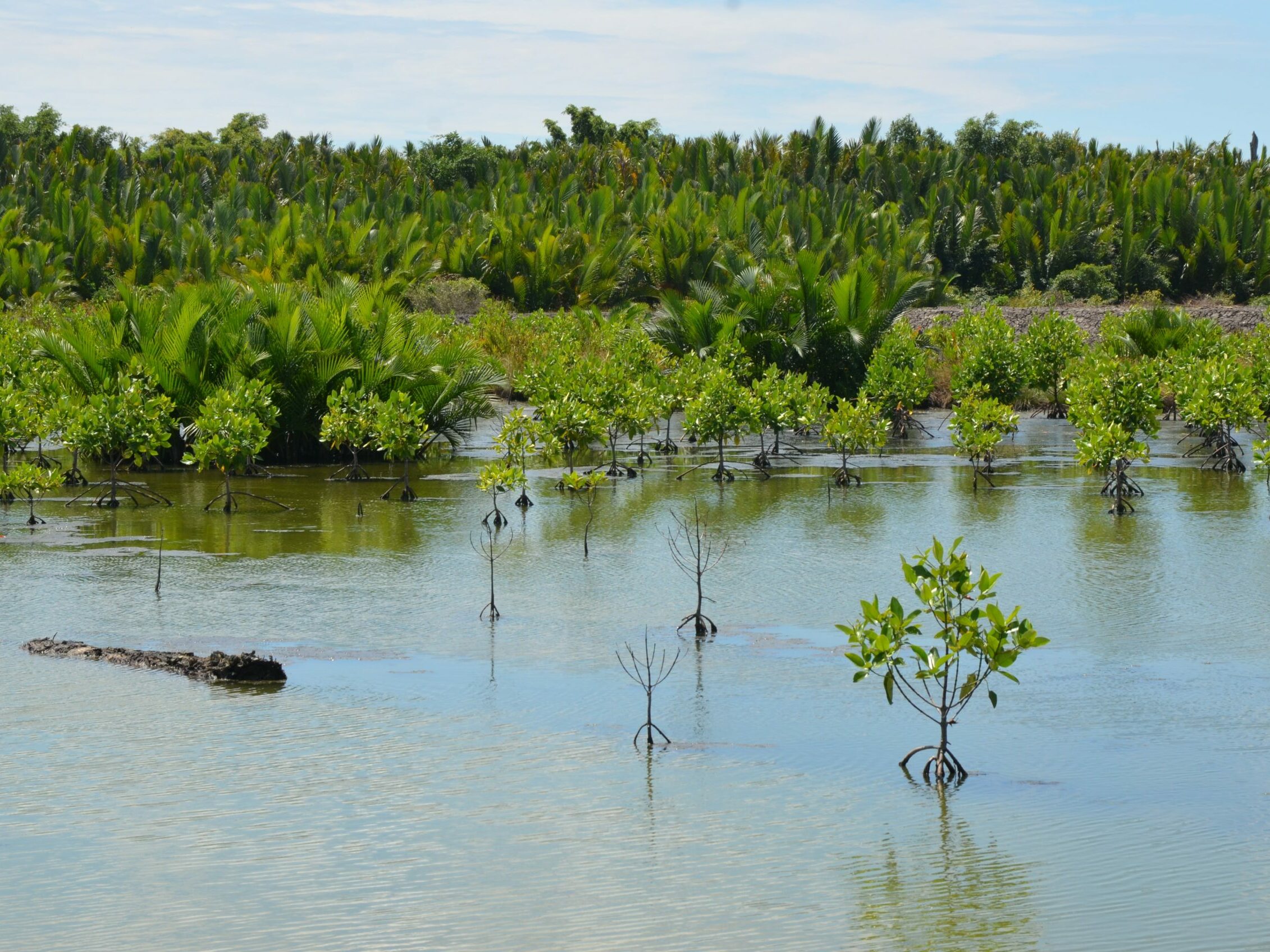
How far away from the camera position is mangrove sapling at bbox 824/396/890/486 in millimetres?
18125

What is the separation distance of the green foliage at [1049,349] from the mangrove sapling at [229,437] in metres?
14.0

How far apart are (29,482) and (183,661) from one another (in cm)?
691

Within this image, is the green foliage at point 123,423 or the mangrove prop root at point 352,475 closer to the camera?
the green foliage at point 123,423

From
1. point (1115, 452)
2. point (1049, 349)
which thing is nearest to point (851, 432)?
point (1115, 452)

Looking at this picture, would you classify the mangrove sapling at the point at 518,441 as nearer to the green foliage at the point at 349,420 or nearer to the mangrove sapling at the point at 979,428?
the green foliage at the point at 349,420

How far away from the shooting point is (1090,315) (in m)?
34.5

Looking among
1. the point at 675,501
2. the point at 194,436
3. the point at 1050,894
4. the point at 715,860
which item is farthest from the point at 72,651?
the point at 194,436

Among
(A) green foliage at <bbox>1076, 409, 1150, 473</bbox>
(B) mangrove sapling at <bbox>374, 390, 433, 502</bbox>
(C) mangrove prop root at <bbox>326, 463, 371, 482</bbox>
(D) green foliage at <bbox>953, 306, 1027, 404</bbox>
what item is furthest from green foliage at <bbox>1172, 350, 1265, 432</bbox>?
(C) mangrove prop root at <bbox>326, 463, 371, 482</bbox>

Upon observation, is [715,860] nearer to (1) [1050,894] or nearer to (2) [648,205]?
(1) [1050,894]

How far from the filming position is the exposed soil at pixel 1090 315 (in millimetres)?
32969

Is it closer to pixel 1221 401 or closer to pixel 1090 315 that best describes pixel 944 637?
pixel 1221 401

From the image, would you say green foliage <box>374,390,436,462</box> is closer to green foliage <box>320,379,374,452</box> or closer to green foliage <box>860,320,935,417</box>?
green foliage <box>320,379,374,452</box>

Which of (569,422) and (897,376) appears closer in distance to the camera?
(569,422)

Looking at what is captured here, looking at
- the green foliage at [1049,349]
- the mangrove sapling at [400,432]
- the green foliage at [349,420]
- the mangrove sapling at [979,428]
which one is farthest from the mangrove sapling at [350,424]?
the green foliage at [1049,349]
